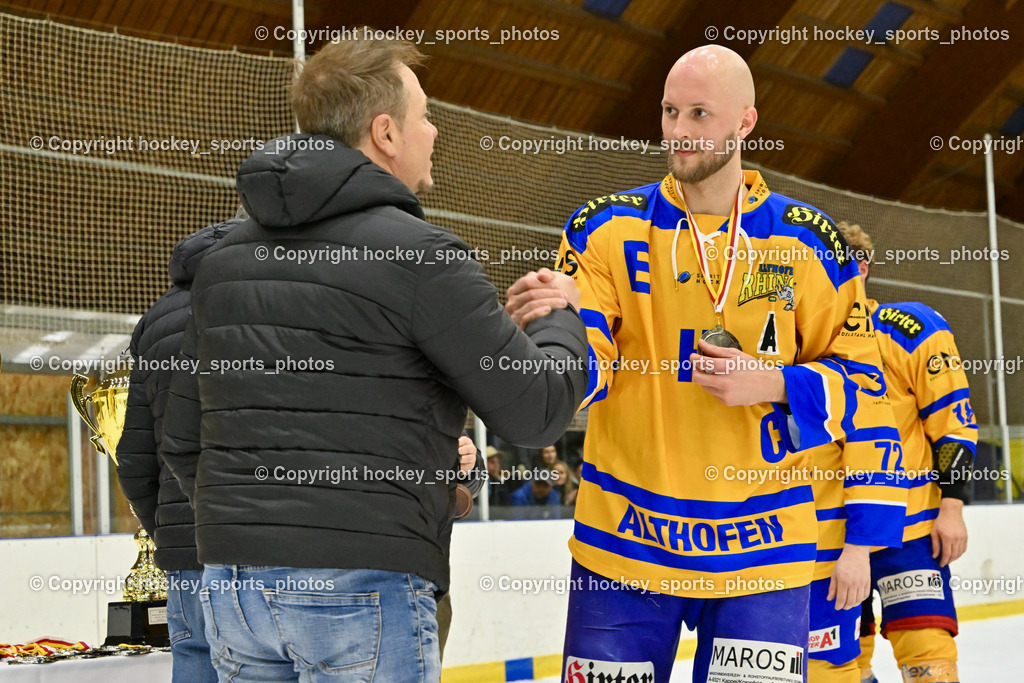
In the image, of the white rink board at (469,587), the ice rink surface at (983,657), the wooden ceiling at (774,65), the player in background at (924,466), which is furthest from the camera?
the wooden ceiling at (774,65)

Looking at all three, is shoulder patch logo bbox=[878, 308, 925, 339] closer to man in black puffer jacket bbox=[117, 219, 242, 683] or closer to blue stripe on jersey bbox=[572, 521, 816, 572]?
blue stripe on jersey bbox=[572, 521, 816, 572]

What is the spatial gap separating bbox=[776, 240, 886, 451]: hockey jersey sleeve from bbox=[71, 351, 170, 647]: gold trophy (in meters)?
2.00

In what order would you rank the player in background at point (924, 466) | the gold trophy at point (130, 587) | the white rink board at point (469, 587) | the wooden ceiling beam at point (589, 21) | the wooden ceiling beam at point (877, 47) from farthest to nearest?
the wooden ceiling beam at point (877, 47) < the wooden ceiling beam at point (589, 21) < the white rink board at point (469, 587) < the player in background at point (924, 466) < the gold trophy at point (130, 587)

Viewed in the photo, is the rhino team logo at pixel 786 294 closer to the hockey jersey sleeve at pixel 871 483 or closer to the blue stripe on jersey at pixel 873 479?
the hockey jersey sleeve at pixel 871 483

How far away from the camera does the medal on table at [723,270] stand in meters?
2.00

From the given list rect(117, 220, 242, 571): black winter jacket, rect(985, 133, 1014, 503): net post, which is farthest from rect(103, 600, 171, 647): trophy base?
rect(985, 133, 1014, 503): net post

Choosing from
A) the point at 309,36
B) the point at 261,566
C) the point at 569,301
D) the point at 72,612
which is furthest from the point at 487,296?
the point at 309,36

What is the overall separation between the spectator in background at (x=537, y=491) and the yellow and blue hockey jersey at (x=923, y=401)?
8.94 feet

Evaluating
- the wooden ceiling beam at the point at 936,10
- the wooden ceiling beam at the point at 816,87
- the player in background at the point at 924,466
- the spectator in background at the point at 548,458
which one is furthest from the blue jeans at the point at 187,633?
the wooden ceiling beam at the point at 936,10

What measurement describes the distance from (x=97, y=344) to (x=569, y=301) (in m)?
3.95

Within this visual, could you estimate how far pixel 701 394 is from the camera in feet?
6.57

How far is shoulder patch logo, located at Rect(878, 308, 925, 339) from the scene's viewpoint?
3.73 m

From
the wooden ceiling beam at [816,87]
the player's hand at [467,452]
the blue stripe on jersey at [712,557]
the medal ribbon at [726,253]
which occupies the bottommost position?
the blue stripe on jersey at [712,557]

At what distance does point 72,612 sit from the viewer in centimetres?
466
